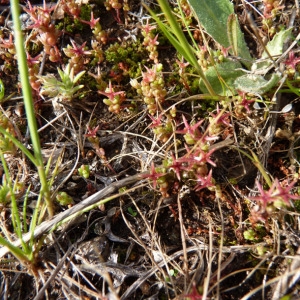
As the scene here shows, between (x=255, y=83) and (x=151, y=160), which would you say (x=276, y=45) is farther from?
(x=151, y=160)

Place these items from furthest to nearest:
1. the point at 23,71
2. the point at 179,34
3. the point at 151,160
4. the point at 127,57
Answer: the point at 127,57 < the point at 151,160 < the point at 179,34 < the point at 23,71

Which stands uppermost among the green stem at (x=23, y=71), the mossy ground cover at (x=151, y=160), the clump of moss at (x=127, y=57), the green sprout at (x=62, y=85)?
the green stem at (x=23, y=71)

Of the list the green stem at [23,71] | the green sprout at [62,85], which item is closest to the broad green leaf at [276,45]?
the green sprout at [62,85]

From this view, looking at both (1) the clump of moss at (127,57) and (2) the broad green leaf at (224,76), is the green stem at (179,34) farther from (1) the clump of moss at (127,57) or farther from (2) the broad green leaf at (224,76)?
(1) the clump of moss at (127,57)

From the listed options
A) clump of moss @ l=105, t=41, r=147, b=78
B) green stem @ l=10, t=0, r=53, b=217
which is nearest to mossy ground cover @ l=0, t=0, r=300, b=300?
clump of moss @ l=105, t=41, r=147, b=78

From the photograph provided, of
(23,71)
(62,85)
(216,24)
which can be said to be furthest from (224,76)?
(23,71)

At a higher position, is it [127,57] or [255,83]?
[127,57]

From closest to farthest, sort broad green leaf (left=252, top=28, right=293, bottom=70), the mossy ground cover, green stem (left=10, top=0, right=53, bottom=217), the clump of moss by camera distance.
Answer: green stem (left=10, top=0, right=53, bottom=217)
the mossy ground cover
broad green leaf (left=252, top=28, right=293, bottom=70)
the clump of moss

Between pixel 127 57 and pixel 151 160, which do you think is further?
pixel 127 57

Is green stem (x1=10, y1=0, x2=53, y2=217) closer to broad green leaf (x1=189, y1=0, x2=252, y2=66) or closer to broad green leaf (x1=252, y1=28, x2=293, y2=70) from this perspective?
broad green leaf (x1=189, y1=0, x2=252, y2=66)

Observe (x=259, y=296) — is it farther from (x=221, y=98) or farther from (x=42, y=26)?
(x=42, y=26)
